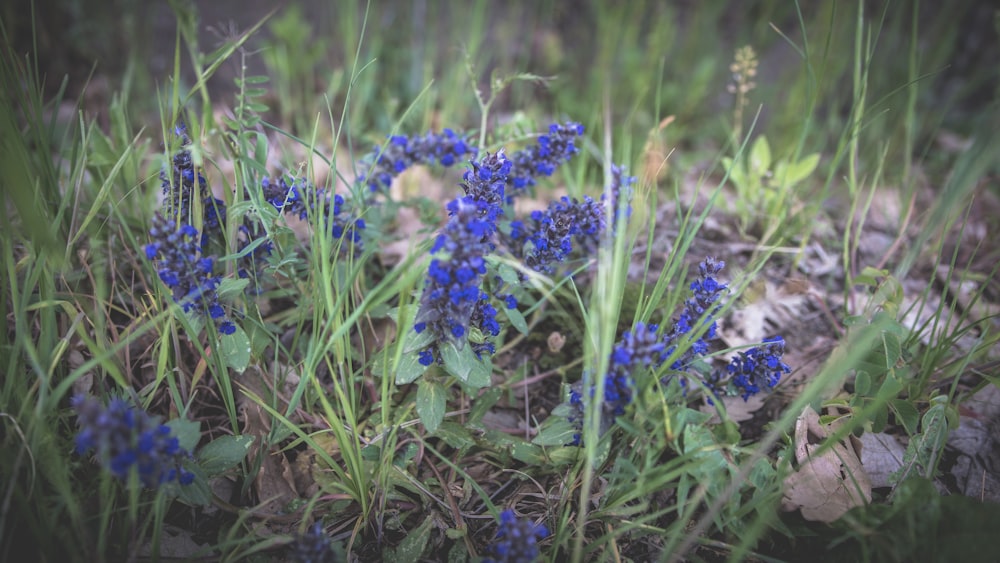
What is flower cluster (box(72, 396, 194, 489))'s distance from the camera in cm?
121

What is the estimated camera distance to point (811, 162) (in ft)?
8.80

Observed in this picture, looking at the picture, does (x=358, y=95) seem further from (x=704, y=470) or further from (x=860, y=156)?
(x=860, y=156)

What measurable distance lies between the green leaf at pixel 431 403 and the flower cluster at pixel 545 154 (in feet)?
3.05

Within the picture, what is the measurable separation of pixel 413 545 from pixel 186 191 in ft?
4.48

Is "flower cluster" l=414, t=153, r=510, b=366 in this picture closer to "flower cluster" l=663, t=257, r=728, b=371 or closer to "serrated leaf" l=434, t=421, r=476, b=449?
"serrated leaf" l=434, t=421, r=476, b=449

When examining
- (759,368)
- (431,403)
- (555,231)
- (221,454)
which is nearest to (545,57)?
(555,231)

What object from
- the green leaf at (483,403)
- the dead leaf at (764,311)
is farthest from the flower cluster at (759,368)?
the green leaf at (483,403)

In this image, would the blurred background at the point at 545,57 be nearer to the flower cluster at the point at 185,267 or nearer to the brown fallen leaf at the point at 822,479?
the flower cluster at the point at 185,267

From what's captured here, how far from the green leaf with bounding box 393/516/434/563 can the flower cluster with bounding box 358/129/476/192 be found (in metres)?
1.34

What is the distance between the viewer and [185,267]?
5.06 ft

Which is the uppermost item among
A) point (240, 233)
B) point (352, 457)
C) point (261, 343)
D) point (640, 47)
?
point (640, 47)

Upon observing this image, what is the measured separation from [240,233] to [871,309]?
8.35 feet

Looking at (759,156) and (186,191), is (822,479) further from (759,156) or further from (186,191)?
(186,191)

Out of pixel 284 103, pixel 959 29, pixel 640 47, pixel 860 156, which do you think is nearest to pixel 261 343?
pixel 284 103
